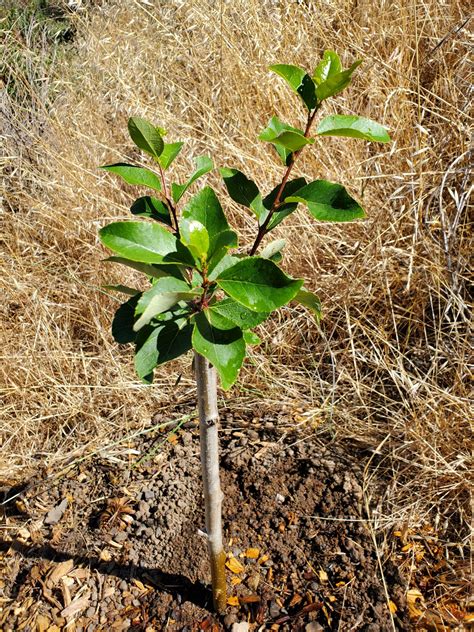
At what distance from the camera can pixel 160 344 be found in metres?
0.80

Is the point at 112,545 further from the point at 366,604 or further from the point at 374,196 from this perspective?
the point at 374,196

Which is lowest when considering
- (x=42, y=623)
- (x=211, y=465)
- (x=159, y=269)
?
(x=42, y=623)

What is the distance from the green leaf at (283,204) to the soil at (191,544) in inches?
34.4

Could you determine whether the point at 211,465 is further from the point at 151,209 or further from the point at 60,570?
the point at 60,570

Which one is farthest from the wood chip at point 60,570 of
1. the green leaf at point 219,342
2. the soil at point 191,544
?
the green leaf at point 219,342

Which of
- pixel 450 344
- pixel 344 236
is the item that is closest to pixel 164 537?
pixel 450 344

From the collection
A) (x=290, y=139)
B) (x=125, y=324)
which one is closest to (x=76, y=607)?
(x=125, y=324)

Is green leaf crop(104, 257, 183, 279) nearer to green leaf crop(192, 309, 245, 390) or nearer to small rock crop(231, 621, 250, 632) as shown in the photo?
green leaf crop(192, 309, 245, 390)

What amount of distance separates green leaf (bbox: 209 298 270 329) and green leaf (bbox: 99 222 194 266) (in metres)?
0.07

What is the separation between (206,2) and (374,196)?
127 centimetres

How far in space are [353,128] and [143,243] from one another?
1.02ft

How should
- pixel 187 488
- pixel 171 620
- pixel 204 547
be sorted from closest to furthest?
pixel 171 620 → pixel 204 547 → pixel 187 488

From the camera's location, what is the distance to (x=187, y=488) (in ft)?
5.05

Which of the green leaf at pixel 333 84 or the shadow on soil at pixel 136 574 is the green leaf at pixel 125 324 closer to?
the green leaf at pixel 333 84
